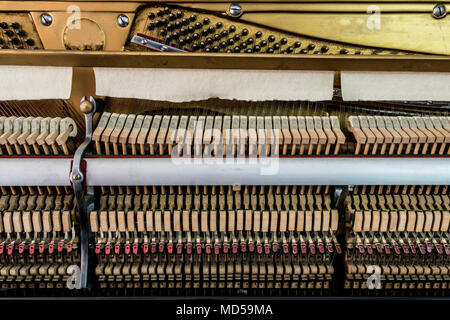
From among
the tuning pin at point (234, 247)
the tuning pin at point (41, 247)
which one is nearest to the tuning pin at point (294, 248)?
the tuning pin at point (234, 247)

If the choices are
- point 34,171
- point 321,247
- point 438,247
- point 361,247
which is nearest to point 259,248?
point 321,247

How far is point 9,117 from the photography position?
212 cm

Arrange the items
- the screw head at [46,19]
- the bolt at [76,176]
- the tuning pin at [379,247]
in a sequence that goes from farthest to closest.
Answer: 1. the tuning pin at [379,247]
2. the screw head at [46,19]
3. the bolt at [76,176]

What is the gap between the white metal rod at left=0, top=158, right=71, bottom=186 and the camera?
1.95 metres

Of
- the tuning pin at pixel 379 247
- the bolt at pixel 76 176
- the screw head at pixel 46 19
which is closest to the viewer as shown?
the bolt at pixel 76 176

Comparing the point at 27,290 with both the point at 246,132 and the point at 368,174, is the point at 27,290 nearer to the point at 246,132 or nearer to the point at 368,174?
the point at 246,132

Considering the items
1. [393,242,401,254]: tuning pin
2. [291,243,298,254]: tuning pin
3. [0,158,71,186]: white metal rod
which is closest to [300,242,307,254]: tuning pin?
[291,243,298,254]: tuning pin

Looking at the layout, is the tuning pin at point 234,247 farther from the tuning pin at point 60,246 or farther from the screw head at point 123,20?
the screw head at point 123,20

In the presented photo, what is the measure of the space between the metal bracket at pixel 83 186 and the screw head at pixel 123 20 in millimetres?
456

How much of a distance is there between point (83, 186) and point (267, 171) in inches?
39.0

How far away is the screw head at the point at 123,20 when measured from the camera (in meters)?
2.04

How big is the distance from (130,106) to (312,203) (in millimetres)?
1254

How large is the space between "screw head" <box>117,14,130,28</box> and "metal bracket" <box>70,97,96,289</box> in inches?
17.9

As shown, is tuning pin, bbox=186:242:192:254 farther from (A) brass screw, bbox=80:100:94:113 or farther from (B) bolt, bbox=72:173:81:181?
(A) brass screw, bbox=80:100:94:113
